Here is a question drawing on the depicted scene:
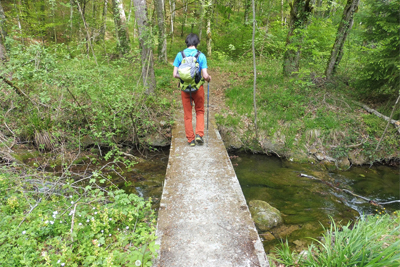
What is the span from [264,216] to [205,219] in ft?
6.09

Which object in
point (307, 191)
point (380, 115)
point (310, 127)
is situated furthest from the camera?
point (380, 115)

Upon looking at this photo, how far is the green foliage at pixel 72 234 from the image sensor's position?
2268mm

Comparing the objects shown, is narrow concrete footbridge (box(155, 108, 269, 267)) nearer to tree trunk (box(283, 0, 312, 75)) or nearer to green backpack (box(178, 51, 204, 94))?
green backpack (box(178, 51, 204, 94))

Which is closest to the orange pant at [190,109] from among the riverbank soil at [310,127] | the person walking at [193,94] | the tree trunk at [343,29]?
the person walking at [193,94]

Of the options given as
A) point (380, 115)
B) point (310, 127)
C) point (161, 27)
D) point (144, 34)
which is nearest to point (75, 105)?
point (144, 34)

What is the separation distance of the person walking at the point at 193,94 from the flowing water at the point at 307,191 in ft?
6.32

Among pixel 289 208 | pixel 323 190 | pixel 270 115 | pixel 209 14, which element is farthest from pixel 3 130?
pixel 209 14

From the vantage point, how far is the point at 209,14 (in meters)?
13.5

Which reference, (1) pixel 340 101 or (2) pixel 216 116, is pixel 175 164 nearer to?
(2) pixel 216 116

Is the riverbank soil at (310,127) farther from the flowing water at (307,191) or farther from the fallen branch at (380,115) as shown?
the flowing water at (307,191)

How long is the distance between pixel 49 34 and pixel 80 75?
14216 millimetres

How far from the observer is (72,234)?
95.2 inches

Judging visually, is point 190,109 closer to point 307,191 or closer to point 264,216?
point 264,216

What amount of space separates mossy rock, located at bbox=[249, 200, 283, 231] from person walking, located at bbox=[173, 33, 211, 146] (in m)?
1.84
